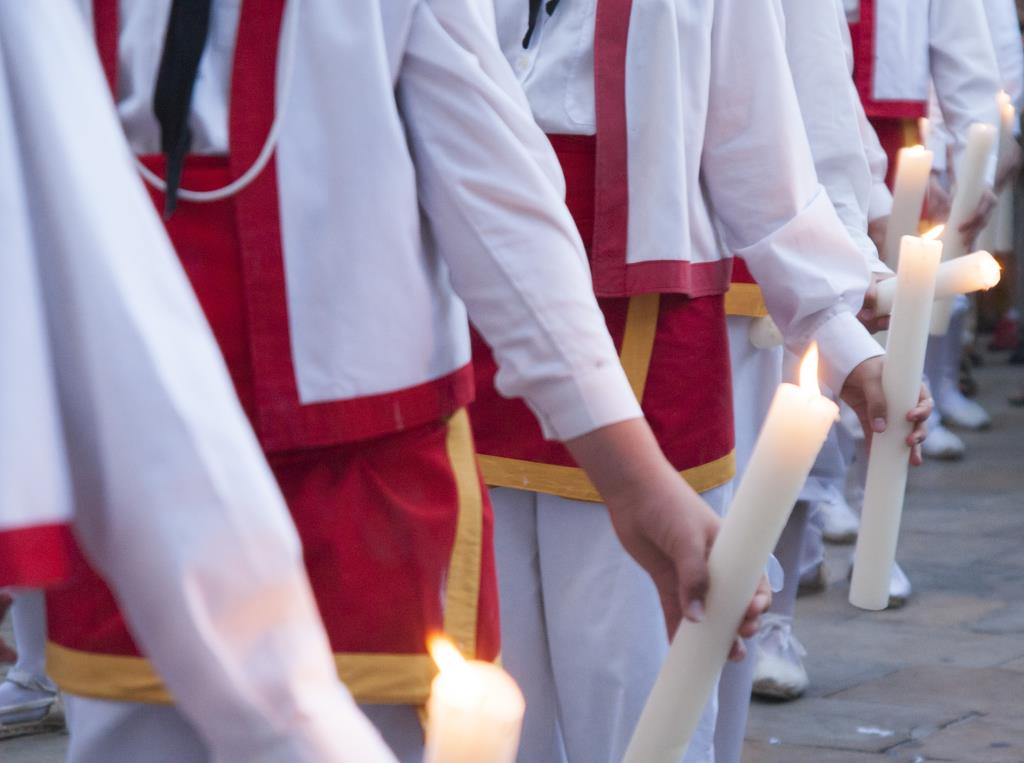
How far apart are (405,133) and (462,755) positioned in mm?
980

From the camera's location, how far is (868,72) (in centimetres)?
489

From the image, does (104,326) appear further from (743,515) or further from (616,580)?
(616,580)

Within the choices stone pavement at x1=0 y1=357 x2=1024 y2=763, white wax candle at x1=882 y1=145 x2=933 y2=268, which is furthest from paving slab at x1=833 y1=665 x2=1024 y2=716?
white wax candle at x1=882 y1=145 x2=933 y2=268

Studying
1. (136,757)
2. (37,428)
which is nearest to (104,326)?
(37,428)

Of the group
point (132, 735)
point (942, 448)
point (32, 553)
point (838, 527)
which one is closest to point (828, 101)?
point (132, 735)

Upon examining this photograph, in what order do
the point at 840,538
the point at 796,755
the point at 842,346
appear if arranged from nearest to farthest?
the point at 842,346 → the point at 796,755 → the point at 840,538

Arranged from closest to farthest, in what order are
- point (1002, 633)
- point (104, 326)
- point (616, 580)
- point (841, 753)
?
point (104, 326) → point (616, 580) → point (841, 753) → point (1002, 633)

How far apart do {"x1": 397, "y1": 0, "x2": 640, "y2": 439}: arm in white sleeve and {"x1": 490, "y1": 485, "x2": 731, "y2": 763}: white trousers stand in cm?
90

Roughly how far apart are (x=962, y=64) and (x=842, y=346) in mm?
2948

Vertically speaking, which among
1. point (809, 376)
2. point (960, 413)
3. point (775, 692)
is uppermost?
point (809, 376)

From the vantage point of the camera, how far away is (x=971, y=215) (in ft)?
9.62

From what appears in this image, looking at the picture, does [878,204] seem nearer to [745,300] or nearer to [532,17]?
[745,300]

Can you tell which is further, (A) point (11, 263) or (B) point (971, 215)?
(B) point (971, 215)

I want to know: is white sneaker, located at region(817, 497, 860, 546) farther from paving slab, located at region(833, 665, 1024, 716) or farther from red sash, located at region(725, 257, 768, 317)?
red sash, located at region(725, 257, 768, 317)
